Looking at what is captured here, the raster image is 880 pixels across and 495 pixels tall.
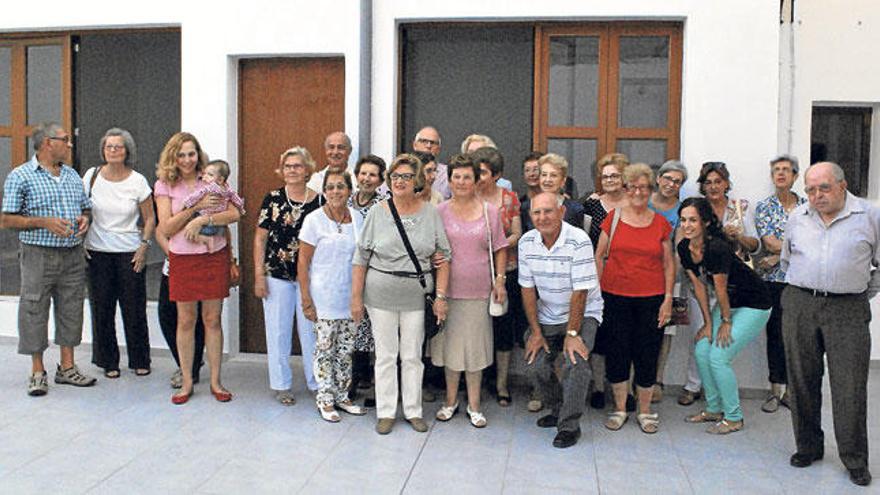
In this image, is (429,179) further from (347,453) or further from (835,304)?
(835,304)

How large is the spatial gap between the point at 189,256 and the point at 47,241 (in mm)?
1071

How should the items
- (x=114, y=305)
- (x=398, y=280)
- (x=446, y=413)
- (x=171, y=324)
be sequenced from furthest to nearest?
(x=114, y=305), (x=171, y=324), (x=446, y=413), (x=398, y=280)

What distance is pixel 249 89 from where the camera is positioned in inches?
271

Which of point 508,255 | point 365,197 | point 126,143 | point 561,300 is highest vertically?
point 126,143

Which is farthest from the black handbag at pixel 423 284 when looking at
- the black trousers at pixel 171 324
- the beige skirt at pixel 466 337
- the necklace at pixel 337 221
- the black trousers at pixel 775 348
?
the black trousers at pixel 775 348

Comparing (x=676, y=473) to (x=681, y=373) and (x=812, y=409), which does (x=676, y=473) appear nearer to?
(x=812, y=409)

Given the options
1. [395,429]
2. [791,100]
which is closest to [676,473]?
[395,429]

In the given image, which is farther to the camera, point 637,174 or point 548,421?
point 548,421

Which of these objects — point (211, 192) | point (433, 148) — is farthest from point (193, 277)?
point (433, 148)

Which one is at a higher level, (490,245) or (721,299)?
(490,245)

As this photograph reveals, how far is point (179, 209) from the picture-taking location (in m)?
5.70

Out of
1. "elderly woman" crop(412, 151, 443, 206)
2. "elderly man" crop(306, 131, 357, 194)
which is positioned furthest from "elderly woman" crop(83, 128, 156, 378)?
"elderly woman" crop(412, 151, 443, 206)

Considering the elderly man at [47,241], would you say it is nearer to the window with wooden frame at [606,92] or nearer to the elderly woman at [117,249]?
the elderly woman at [117,249]

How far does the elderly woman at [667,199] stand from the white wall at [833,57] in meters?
1.70
